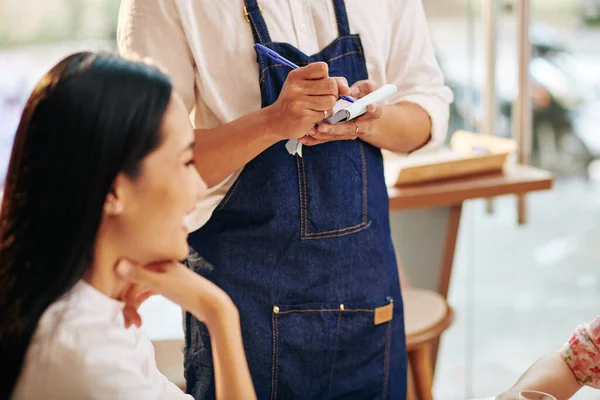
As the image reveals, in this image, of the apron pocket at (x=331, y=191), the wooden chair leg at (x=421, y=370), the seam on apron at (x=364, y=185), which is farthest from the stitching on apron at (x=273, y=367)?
the wooden chair leg at (x=421, y=370)

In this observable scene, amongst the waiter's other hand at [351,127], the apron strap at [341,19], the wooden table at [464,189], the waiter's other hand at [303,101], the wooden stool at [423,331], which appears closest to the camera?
the waiter's other hand at [303,101]

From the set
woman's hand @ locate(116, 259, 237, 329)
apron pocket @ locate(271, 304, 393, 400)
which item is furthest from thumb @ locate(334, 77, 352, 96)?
woman's hand @ locate(116, 259, 237, 329)

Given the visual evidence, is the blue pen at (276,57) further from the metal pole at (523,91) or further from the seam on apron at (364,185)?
the metal pole at (523,91)

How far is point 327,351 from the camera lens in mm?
1640

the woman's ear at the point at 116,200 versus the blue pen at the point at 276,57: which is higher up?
the blue pen at the point at 276,57

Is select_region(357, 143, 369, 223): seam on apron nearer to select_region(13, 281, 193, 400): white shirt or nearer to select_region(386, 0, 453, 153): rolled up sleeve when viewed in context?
select_region(386, 0, 453, 153): rolled up sleeve

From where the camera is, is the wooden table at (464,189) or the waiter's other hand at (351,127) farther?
the wooden table at (464,189)

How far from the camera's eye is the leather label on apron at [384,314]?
1713 mm

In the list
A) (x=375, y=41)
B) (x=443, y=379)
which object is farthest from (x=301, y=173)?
(x=443, y=379)

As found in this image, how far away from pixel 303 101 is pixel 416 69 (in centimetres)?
48

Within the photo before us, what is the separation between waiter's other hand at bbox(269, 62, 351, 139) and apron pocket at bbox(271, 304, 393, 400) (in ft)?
Result: 1.23

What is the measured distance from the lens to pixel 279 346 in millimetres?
1594

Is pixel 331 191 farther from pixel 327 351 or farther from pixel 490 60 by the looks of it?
pixel 490 60

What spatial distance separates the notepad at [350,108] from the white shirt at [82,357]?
1.87 ft
